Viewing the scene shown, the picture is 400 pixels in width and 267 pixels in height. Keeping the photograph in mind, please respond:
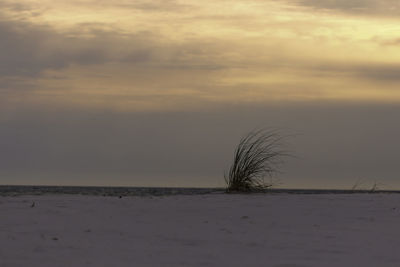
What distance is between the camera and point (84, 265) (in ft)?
14.1

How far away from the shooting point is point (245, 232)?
18.7ft

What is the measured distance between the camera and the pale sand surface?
4578 millimetres

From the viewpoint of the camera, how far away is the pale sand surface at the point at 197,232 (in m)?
4.58

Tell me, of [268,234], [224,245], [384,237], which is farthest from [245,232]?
[384,237]

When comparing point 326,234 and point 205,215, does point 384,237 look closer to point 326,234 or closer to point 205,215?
point 326,234

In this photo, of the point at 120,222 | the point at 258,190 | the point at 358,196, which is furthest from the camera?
the point at 258,190

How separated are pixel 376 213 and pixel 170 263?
3192mm

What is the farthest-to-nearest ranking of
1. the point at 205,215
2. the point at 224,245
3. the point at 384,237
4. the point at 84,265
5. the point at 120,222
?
the point at 205,215, the point at 120,222, the point at 384,237, the point at 224,245, the point at 84,265

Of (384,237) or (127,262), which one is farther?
(384,237)

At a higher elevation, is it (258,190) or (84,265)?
(258,190)

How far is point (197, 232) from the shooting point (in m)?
5.61

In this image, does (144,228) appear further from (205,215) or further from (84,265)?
(84,265)

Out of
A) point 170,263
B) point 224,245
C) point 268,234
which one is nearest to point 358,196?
point 268,234

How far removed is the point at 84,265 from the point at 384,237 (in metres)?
2.54
